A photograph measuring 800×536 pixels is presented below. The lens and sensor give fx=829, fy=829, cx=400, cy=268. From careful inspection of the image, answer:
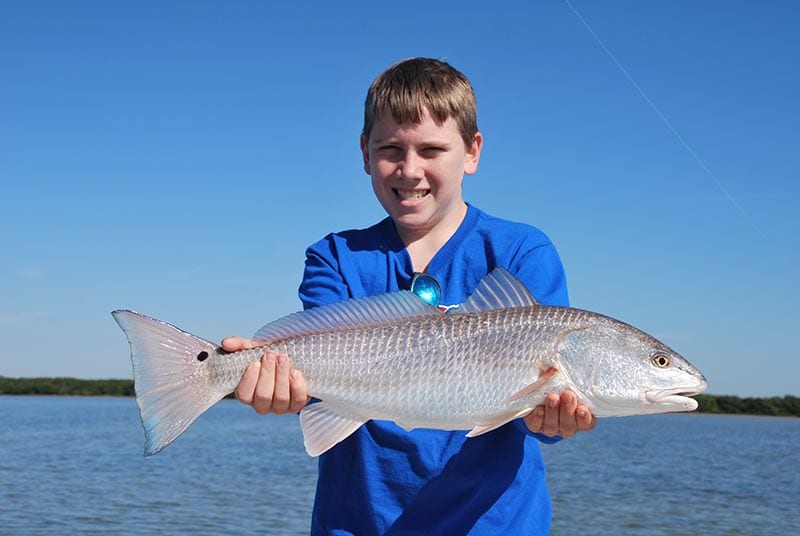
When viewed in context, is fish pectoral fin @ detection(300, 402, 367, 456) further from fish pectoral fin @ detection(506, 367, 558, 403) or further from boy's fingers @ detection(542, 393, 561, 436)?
boy's fingers @ detection(542, 393, 561, 436)

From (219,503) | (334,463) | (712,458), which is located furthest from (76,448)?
(334,463)

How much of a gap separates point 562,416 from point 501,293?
0.64 metres

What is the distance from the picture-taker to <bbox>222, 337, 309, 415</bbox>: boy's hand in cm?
381

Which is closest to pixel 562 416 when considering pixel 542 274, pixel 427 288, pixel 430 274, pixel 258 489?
pixel 542 274

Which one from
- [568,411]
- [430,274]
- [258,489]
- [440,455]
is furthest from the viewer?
[258,489]

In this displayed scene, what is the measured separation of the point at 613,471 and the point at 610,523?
13160mm

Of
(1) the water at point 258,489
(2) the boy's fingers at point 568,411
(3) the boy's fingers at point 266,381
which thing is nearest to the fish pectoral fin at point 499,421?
(2) the boy's fingers at point 568,411

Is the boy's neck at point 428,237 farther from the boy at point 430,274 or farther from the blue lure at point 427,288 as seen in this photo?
the blue lure at point 427,288

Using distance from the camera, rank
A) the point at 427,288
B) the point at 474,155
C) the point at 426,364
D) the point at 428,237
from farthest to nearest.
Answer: the point at 474,155 < the point at 428,237 < the point at 427,288 < the point at 426,364

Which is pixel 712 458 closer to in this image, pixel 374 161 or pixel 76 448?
pixel 76 448

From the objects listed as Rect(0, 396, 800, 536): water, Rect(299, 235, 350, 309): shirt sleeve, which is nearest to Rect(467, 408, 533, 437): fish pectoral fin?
Rect(299, 235, 350, 309): shirt sleeve

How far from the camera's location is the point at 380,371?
12.5 feet

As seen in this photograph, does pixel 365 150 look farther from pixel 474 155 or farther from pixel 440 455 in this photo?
pixel 440 455

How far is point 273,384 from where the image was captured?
3820 millimetres
